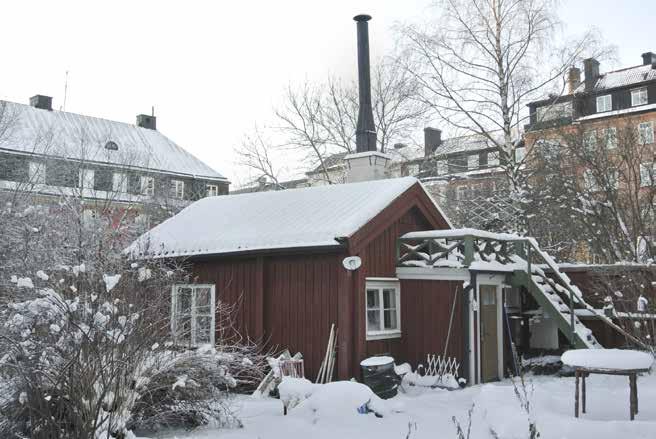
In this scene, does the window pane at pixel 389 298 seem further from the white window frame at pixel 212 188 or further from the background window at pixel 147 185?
the white window frame at pixel 212 188

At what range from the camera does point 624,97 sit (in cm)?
3950

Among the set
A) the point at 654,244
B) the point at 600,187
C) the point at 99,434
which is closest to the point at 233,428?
the point at 99,434

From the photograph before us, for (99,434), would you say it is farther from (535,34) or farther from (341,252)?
(535,34)

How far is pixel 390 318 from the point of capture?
13.2 metres

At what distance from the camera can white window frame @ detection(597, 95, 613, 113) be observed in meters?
40.3

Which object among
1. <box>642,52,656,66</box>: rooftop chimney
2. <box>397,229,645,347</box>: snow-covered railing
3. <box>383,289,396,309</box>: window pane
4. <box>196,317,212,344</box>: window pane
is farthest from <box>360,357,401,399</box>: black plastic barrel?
<box>642,52,656,66</box>: rooftop chimney

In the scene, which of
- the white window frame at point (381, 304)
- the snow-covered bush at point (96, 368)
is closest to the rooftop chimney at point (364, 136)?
the white window frame at point (381, 304)

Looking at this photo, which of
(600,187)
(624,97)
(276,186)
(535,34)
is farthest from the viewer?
(624,97)

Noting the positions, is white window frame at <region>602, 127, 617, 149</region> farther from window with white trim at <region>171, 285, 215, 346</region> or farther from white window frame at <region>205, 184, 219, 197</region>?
white window frame at <region>205, 184, 219, 197</region>

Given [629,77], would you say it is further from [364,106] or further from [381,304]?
[381,304]

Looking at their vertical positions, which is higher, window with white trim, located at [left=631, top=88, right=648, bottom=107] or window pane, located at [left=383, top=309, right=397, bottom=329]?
window with white trim, located at [left=631, top=88, right=648, bottom=107]

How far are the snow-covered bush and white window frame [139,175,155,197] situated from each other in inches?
948

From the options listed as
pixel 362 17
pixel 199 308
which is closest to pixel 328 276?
pixel 199 308

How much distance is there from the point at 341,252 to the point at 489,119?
39.0 feet
